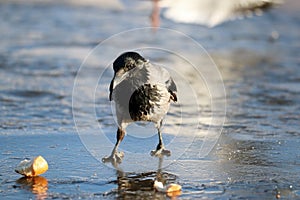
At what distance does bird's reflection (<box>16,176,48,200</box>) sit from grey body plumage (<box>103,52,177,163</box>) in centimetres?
58

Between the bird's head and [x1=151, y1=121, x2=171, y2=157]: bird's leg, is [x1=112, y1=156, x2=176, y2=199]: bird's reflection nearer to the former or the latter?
[x1=151, y1=121, x2=171, y2=157]: bird's leg

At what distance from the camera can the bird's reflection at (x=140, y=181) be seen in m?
3.66

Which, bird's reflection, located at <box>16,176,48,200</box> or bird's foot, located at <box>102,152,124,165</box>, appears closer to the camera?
bird's reflection, located at <box>16,176,48,200</box>

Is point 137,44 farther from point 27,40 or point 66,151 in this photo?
point 66,151

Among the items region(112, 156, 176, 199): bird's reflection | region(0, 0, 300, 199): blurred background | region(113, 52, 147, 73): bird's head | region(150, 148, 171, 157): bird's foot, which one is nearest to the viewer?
region(112, 156, 176, 199): bird's reflection

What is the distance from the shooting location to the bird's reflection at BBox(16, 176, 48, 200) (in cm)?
369

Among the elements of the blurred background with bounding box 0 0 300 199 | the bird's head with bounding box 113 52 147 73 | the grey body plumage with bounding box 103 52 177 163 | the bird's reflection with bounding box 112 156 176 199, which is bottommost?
the blurred background with bounding box 0 0 300 199

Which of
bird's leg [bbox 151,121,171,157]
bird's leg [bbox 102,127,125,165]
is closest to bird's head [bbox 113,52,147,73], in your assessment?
bird's leg [bbox 102,127,125,165]

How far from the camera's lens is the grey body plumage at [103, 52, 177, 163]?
13.7 feet

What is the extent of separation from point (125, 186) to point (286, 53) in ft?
20.3

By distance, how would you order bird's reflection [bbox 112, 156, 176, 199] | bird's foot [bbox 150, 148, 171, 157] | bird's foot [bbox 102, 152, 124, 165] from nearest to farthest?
1. bird's reflection [bbox 112, 156, 176, 199]
2. bird's foot [bbox 102, 152, 124, 165]
3. bird's foot [bbox 150, 148, 171, 157]

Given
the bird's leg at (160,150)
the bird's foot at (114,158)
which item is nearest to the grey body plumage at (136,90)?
the bird's foot at (114,158)

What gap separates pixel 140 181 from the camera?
3.93m

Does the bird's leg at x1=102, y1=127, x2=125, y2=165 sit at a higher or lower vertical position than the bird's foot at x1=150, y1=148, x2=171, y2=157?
higher
